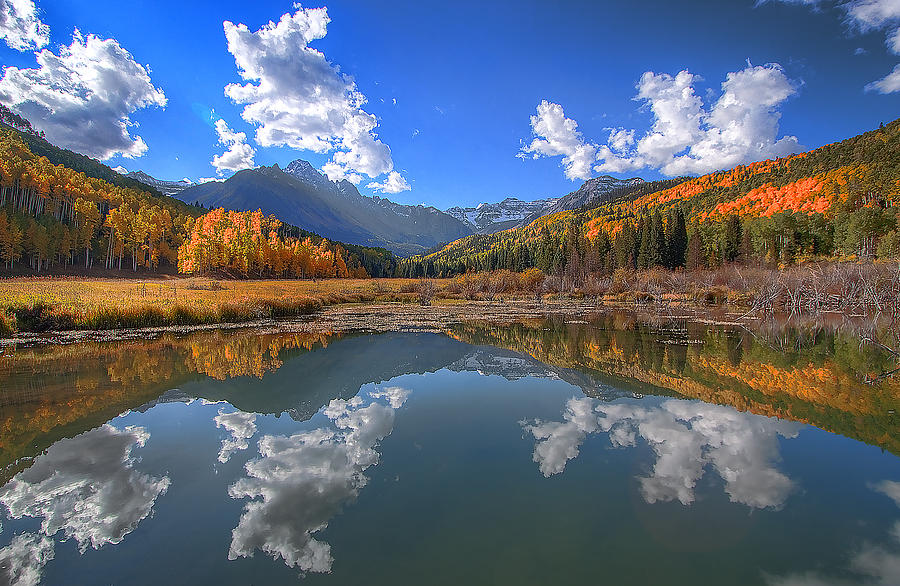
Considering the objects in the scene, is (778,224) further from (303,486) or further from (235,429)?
(303,486)

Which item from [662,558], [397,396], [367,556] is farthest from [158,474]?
[662,558]

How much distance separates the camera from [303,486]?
5.64m

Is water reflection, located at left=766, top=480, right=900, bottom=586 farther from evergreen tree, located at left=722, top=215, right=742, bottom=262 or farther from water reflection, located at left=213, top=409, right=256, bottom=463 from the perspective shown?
evergreen tree, located at left=722, top=215, right=742, bottom=262

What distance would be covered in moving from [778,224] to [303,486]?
348ft

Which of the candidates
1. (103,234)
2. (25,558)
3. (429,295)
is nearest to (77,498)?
(25,558)

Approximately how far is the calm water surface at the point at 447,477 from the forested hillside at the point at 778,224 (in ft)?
173

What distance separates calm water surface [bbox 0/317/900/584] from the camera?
4.01 metres

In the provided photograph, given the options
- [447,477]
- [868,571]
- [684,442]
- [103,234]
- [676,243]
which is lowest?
[447,477]

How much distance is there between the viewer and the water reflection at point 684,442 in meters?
5.59

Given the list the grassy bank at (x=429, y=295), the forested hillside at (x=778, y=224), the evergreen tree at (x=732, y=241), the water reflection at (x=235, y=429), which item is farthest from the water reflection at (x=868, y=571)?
the evergreen tree at (x=732, y=241)

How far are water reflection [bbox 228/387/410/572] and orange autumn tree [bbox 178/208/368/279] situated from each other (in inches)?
3020

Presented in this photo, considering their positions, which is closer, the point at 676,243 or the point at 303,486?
the point at 303,486

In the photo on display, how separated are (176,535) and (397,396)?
675cm

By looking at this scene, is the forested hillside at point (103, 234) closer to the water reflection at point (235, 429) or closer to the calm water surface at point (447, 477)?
the calm water surface at point (447, 477)
